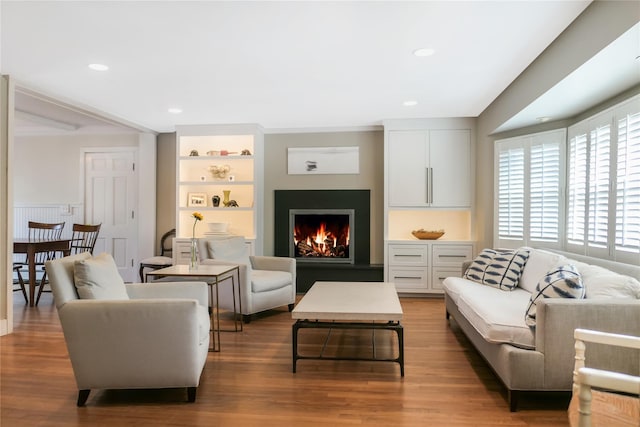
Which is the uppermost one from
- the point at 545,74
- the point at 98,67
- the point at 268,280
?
the point at 98,67

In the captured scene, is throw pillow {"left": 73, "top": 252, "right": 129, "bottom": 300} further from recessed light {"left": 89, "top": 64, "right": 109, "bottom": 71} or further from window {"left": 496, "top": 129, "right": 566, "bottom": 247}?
window {"left": 496, "top": 129, "right": 566, "bottom": 247}

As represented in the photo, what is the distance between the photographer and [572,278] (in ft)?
8.10

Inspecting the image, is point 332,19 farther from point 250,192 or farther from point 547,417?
point 250,192

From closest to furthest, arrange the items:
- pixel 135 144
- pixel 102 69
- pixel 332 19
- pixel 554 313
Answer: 1. pixel 554 313
2. pixel 332 19
3. pixel 102 69
4. pixel 135 144

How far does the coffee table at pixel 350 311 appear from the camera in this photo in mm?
2928

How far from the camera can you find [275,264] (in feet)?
16.5

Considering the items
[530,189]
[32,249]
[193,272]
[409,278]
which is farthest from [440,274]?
[32,249]

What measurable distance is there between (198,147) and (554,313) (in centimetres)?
540

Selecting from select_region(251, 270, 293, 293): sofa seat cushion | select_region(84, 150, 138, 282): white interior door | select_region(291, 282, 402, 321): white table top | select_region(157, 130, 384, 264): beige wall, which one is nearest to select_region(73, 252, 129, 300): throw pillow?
select_region(291, 282, 402, 321): white table top

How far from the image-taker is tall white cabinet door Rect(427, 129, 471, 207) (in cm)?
573

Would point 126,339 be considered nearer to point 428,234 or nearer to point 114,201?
point 428,234

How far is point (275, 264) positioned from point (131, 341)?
2.65 metres

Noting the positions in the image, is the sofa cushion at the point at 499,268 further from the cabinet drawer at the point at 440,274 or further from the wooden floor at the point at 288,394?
the cabinet drawer at the point at 440,274

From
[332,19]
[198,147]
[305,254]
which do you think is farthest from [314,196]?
[332,19]
